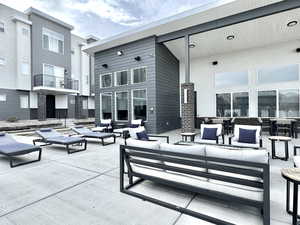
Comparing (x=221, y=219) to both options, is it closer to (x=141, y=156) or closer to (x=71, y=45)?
(x=141, y=156)

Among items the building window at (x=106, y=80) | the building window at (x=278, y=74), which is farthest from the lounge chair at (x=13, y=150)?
the building window at (x=278, y=74)

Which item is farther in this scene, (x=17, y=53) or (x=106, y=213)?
(x=17, y=53)

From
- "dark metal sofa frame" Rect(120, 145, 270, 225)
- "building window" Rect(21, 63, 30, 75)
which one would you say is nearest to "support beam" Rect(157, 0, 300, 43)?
"dark metal sofa frame" Rect(120, 145, 270, 225)

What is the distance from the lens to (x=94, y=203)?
93.0 inches

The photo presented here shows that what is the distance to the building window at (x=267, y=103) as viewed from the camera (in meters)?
8.82

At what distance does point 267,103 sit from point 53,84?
15.5 m

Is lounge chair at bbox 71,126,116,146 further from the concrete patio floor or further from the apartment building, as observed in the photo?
the apartment building

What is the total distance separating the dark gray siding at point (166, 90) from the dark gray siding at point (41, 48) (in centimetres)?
1093

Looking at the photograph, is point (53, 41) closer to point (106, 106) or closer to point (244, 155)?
point (106, 106)

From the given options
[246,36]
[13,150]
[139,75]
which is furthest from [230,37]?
[13,150]

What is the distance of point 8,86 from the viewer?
1260 centimetres

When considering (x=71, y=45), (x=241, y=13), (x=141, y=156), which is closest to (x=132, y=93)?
(x=241, y=13)

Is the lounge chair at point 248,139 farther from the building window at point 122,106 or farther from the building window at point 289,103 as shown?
the building window at point 122,106

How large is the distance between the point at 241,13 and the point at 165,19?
3018mm
